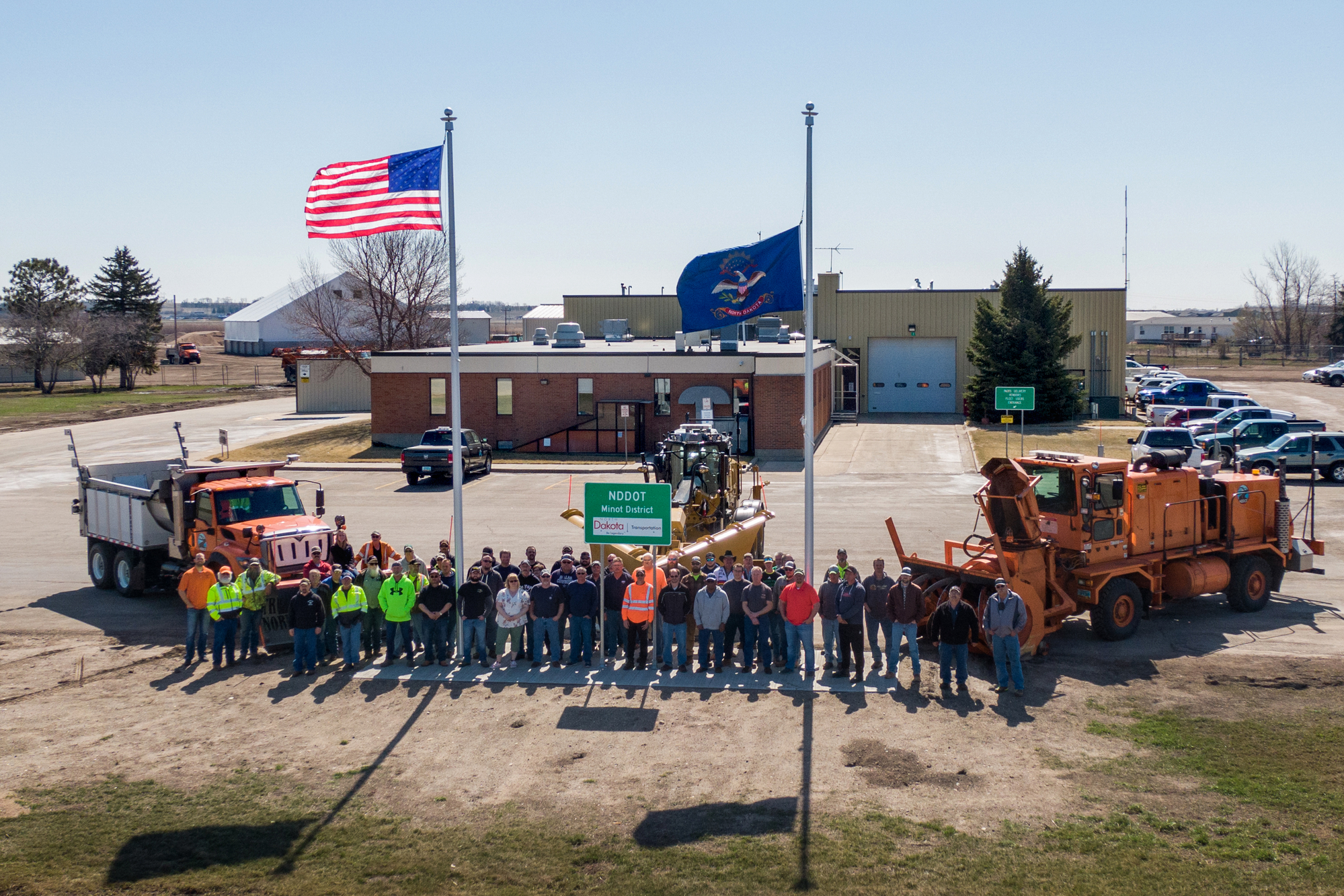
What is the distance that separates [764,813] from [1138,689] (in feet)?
21.1

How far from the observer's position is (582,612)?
1531cm

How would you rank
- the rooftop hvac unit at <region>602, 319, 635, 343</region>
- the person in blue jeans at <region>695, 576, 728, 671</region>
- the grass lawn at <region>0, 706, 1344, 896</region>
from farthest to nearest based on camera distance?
the rooftop hvac unit at <region>602, 319, 635, 343</region> → the person in blue jeans at <region>695, 576, 728, 671</region> → the grass lawn at <region>0, 706, 1344, 896</region>

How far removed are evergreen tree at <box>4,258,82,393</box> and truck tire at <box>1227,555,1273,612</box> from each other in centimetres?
8082

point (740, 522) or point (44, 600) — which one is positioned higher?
point (740, 522)

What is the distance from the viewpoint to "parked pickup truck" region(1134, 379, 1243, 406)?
5675cm

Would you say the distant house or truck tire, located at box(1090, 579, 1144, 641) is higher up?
the distant house

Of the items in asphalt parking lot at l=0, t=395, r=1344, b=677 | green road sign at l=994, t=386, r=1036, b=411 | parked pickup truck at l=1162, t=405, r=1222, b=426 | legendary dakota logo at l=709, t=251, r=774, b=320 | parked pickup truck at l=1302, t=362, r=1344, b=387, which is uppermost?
legendary dakota logo at l=709, t=251, r=774, b=320

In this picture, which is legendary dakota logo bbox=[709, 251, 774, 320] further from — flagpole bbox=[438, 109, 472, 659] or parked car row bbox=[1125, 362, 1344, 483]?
parked car row bbox=[1125, 362, 1344, 483]

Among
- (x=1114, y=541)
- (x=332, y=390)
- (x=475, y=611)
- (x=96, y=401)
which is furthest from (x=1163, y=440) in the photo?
(x=96, y=401)

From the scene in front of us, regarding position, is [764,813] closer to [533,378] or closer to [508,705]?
[508,705]

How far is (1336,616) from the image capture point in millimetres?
17828

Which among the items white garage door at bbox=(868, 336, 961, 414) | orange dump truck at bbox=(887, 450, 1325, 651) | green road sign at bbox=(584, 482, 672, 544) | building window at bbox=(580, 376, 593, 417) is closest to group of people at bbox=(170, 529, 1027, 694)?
green road sign at bbox=(584, 482, 672, 544)

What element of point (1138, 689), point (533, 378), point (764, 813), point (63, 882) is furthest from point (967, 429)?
point (63, 882)

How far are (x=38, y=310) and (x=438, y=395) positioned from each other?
53.8 m
